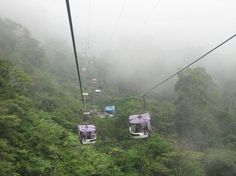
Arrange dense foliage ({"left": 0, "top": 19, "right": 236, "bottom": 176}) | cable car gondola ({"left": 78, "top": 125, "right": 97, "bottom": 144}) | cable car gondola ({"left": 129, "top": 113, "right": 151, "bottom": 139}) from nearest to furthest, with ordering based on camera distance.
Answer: cable car gondola ({"left": 129, "top": 113, "right": 151, "bottom": 139}), cable car gondola ({"left": 78, "top": 125, "right": 97, "bottom": 144}), dense foliage ({"left": 0, "top": 19, "right": 236, "bottom": 176})

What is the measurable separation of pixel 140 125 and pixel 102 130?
16898mm

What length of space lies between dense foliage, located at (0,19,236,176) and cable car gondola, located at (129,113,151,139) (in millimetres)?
6373

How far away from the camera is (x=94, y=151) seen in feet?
96.6

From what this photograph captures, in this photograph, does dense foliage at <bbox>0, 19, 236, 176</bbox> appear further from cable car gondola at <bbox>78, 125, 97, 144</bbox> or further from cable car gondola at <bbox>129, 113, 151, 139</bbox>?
cable car gondola at <bbox>129, 113, 151, 139</bbox>

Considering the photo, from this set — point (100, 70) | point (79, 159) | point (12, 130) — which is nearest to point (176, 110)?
point (79, 159)

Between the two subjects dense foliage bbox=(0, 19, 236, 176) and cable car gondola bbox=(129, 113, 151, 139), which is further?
dense foliage bbox=(0, 19, 236, 176)

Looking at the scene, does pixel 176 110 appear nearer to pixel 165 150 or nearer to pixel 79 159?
pixel 165 150

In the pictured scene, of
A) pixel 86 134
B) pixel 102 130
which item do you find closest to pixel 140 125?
pixel 86 134

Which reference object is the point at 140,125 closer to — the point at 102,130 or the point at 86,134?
the point at 86,134

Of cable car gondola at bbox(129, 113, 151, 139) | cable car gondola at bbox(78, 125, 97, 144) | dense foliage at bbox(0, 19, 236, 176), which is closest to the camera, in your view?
cable car gondola at bbox(129, 113, 151, 139)

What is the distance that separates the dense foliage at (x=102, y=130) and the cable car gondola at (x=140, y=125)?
251 inches

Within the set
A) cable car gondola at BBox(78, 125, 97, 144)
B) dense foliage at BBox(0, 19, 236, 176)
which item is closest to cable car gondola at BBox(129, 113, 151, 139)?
cable car gondola at BBox(78, 125, 97, 144)

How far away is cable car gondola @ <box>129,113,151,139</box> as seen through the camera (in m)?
18.0

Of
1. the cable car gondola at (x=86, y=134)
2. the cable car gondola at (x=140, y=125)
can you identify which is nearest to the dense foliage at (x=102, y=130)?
the cable car gondola at (x=86, y=134)
